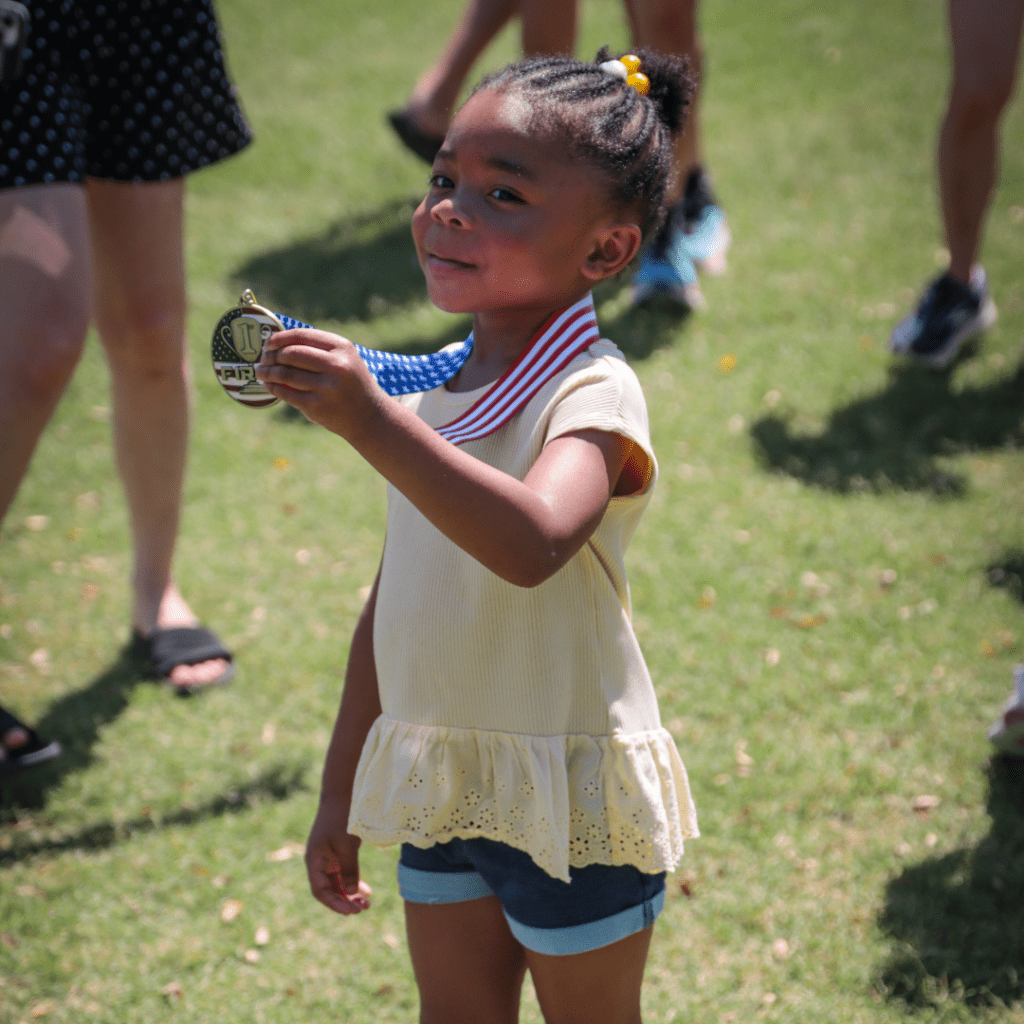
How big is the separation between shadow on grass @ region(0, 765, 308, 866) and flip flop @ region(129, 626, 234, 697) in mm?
445

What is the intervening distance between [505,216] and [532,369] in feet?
0.67

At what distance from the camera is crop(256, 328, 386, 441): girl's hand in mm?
1128

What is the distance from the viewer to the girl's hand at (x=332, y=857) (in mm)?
1765

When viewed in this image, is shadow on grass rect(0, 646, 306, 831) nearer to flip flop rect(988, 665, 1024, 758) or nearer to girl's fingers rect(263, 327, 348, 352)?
flip flop rect(988, 665, 1024, 758)

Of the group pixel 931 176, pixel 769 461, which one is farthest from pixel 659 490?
pixel 931 176

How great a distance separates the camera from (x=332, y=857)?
1779 millimetres

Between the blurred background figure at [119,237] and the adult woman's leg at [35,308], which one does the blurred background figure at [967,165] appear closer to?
the blurred background figure at [119,237]

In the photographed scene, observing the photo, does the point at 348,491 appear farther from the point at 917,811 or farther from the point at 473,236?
the point at 473,236

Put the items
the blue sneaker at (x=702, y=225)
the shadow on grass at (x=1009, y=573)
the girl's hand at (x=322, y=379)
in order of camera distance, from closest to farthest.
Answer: the girl's hand at (x=322, y=379) < the shadow on grass at (x=1009, y=573) < the blue sneaker at (x=702, y=225)

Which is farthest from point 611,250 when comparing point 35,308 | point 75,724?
point 75,724

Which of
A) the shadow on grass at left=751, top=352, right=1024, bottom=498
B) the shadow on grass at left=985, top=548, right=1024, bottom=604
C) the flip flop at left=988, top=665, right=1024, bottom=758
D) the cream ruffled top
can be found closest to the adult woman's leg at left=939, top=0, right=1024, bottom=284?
the shadow on grass at left=751, top=352, right=1024, bottom=498

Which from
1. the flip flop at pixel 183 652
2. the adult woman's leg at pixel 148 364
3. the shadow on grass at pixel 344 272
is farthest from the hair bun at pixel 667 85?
the shadow on grass at pixel 344 272

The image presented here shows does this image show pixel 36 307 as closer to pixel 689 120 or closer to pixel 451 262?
pixel 451 262

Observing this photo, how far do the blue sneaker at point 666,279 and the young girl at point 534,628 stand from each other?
3.58 m
